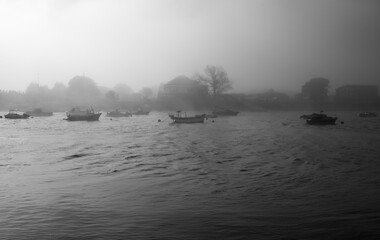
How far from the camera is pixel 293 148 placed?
28.9m

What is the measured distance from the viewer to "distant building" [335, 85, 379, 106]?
14100 centimetres

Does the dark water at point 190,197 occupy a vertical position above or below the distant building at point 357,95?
below

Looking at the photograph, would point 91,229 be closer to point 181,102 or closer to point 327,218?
point 327,218

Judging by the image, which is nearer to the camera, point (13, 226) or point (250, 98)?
point (13, 226)

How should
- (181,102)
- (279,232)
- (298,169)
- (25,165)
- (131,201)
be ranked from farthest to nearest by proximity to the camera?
(181,102)
(25,165)
(298,169)
(131,201)
(279,232)

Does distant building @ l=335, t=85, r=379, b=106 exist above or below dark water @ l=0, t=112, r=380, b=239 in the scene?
above

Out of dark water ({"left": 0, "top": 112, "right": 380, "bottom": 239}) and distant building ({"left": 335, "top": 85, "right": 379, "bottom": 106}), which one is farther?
distant building ({"left": 335, "top": 85, "right": 379, "bottom": 106})

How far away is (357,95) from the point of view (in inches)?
5699

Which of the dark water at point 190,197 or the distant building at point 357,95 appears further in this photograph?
the distant building at point 357,95

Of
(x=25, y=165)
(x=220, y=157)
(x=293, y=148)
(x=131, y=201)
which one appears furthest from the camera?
(x=293, y=148)

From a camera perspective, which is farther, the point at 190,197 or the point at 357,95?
the point at 357,95

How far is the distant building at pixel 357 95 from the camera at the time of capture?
141 metres

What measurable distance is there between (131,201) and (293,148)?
19.2 meters

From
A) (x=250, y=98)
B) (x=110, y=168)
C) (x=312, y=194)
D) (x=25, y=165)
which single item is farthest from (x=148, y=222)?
(x=250, y=98)
